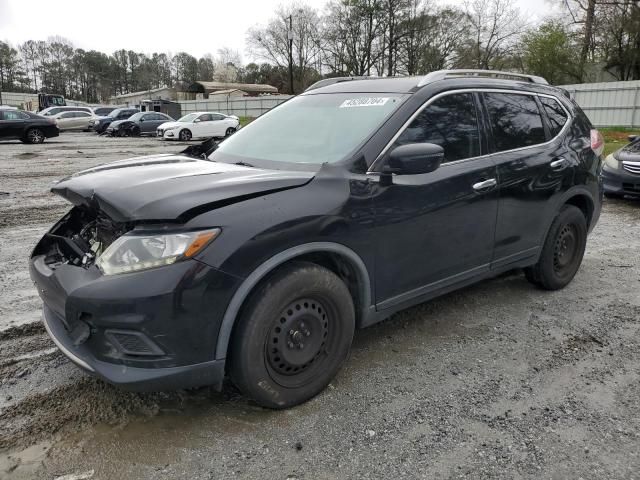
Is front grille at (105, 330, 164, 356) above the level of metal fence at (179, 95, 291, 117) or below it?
below

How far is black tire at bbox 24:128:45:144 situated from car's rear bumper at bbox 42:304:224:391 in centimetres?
2159

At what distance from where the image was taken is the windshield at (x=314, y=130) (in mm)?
3123

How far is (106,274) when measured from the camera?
232cm

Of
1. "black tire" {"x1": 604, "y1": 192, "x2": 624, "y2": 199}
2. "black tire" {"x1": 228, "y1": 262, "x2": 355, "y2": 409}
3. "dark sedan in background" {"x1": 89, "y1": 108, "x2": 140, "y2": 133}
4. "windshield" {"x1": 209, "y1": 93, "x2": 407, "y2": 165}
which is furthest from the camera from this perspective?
"dark sedan in background" {"x1": 89, "y1": 108, "x2": 140, "y2": 133}

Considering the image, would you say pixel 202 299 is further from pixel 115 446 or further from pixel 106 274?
pixel 115 446

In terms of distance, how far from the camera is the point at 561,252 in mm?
4469

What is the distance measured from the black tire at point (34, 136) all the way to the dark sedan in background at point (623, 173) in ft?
68.8

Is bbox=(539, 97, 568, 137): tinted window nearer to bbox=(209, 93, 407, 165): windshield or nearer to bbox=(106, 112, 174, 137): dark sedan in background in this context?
bbox=(209, 93, 407, 165): windshield

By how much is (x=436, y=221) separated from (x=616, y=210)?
683 centimetres

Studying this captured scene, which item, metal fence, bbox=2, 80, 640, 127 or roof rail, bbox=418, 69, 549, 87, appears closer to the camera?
roof rail, bbox=418, 69, 549, 87

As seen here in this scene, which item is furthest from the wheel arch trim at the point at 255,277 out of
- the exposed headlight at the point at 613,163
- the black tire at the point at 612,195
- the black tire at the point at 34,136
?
the black tire at the point at 34,136

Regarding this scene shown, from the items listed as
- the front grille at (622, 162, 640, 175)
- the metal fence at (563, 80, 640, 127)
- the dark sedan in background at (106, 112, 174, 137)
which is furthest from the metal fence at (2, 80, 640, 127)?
the front grille at (622, 162, 640, 175)

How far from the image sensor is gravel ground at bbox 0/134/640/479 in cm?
234

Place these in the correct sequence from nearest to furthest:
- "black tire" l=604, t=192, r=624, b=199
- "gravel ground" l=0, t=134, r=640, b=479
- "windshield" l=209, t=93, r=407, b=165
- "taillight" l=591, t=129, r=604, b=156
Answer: "gravel ground" l=0, t=134, r=640, b=479 < "windshield" l=209, t=93, r=407, b=165 < "taillight" l=591, t=129, r=604, b=156 < "black tire" l=604, t=192, r=624, b=199
